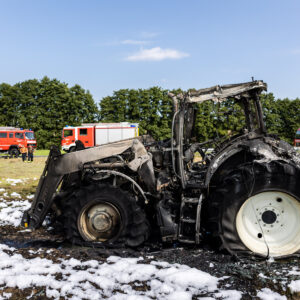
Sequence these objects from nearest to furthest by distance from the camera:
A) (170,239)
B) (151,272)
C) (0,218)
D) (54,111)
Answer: (151,272), (170,239), (0,218), (54,111)

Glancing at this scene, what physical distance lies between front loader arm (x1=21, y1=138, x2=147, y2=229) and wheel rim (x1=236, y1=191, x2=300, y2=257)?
1916 mm

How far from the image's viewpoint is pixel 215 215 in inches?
180

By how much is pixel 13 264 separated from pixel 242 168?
11.0ft

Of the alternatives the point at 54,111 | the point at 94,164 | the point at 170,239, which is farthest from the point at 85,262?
the point at 54,111

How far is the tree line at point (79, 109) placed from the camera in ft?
169

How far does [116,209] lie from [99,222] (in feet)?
1.12

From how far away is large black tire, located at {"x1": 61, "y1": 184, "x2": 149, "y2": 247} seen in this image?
5117mm

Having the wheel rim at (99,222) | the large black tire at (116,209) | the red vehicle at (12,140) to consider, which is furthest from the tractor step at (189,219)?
the red vehicle at (12,140)

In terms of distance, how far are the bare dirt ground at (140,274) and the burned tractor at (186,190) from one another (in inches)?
9.8

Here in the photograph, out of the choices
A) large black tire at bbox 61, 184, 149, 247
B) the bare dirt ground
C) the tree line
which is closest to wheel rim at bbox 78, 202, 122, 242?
large black tire at bbox 61, 184, 149, 247

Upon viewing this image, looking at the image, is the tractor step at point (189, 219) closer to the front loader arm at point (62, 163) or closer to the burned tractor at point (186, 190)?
the burned tractor at point (186, 190)

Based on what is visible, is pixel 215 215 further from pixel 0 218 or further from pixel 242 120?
pixel 0 218

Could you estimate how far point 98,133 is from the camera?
3716 centimetres

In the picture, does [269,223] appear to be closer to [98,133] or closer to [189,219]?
[189,219]
